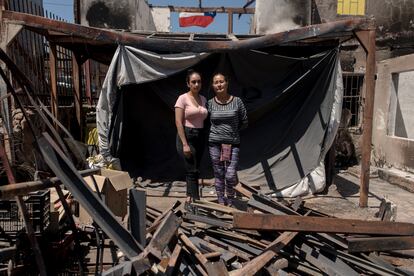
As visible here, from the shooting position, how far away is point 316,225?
9.75 ft

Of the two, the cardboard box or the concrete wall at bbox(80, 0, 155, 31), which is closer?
the cardboard box

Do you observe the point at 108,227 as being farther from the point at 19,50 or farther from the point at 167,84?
the point at 19,50

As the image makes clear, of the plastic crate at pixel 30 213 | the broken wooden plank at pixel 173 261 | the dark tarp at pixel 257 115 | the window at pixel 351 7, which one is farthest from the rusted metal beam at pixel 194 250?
the window at pixel 351 7

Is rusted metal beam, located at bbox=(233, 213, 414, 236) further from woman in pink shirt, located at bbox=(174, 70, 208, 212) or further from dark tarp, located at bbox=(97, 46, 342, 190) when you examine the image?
dark tarp, located at bbox=(97, 46, 342, 190)

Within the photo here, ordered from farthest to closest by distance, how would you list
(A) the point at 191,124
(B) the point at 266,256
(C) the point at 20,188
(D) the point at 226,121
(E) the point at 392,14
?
(E) the point at 392,14 → (A) the point at 191,124 → (D) the point at 226,121 → (B) the point at 266,256 → (C) the point at 20,188

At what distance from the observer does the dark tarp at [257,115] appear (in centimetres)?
601

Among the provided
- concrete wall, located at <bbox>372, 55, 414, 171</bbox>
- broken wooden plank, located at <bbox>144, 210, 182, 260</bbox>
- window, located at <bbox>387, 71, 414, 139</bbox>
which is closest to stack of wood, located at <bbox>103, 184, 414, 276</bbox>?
broken wooden plank, located at <bbox>144, 210, 182, 260</bbox>

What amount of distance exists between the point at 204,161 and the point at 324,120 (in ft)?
7.66

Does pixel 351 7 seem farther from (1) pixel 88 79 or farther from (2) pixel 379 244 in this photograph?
(2) pixel 379 244

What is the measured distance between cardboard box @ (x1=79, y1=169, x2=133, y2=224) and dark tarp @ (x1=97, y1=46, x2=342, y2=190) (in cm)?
149

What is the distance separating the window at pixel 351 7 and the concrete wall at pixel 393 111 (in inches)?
76.4

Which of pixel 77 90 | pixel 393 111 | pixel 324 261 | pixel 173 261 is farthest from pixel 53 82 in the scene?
pixel 393 111

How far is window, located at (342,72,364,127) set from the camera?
9273 millimetres

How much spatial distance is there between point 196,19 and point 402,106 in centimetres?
916
